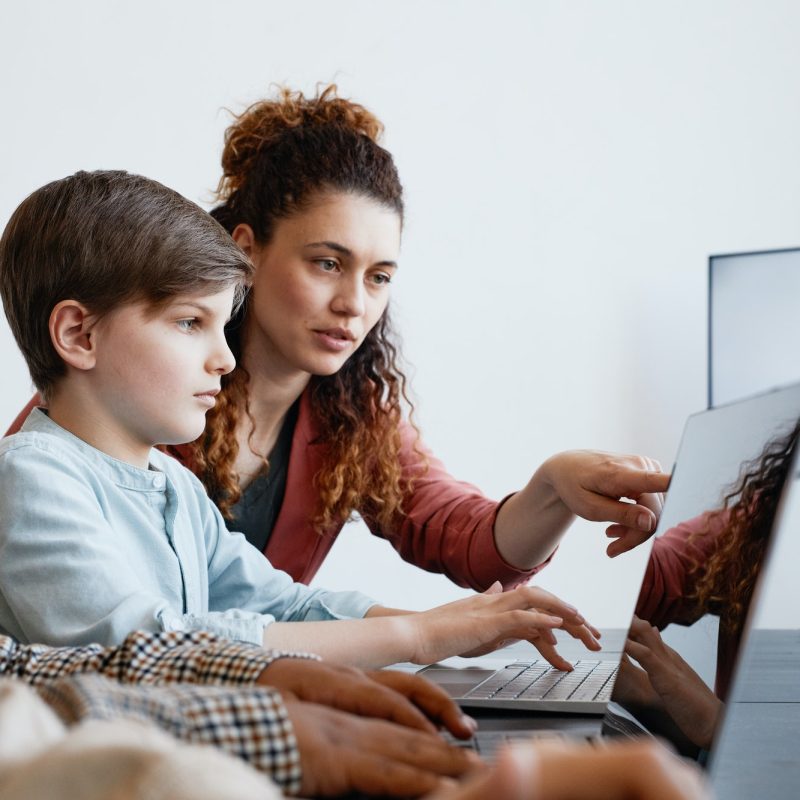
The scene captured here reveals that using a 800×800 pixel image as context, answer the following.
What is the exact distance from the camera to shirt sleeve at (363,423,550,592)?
151 cm

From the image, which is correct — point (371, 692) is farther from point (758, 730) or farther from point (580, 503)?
point (580, 503)

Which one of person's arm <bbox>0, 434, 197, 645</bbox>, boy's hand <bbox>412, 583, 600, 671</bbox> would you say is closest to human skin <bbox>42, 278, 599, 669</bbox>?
boy's hand <bbox>412, 583, 600, 671</bbox>

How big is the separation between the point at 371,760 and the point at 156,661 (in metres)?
0.18

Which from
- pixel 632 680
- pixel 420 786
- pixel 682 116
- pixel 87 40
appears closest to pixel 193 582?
pixel 632 680

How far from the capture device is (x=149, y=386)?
1077 millimetres

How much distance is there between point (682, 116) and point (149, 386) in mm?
2822

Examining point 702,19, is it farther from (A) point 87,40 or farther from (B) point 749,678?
(B) point 749,678

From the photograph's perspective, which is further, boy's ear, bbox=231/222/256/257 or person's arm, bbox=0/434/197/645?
boy's ear, bbox=231/222/256/257

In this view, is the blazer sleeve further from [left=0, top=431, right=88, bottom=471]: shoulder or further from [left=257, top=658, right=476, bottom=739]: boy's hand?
[left=0, top=431, right=88, bottom=471]: shoulder

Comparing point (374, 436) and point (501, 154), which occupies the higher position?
point (501, 154)

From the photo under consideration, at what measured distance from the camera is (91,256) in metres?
1.08

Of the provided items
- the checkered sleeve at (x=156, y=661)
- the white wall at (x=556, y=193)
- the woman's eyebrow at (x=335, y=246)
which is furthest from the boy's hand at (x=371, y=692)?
the white wall at (x=556, y=193)

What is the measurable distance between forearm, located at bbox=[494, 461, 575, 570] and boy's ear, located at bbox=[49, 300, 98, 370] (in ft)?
1.89

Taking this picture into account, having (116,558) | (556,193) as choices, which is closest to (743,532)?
(116,558)
